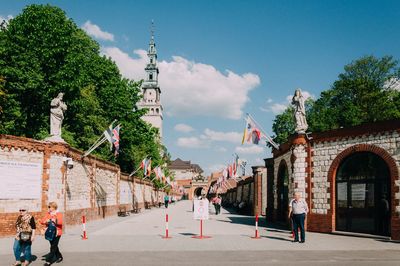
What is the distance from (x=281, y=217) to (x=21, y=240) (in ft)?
59.2

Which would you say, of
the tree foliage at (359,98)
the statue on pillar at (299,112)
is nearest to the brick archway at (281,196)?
the statue on pillar at (299,112)

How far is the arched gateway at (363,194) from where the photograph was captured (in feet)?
57.7

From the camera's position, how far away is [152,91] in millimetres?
129250

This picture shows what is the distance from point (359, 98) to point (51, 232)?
5442 centimetres

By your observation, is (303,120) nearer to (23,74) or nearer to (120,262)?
(120,262)

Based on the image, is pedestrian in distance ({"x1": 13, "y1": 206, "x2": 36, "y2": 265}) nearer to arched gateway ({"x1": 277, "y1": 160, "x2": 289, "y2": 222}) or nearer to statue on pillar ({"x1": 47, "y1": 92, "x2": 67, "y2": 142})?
statue on pillar ({"x1": 47, "y1": 92, "x2": 67, "y2": 142})

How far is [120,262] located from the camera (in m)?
11.0

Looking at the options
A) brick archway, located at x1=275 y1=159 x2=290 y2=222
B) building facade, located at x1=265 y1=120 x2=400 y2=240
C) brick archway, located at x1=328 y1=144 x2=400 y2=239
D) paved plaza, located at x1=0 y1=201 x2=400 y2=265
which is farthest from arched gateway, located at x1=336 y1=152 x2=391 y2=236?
brick archway, located at x1=275 y1=159 x2=290 y2=222

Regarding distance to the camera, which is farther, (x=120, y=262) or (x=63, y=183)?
(x=63, y=183)

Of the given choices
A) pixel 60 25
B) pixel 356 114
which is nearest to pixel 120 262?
pixel 60 25

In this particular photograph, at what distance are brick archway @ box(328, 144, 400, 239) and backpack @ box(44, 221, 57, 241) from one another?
12.3 m

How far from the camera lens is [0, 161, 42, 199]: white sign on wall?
17.0 m

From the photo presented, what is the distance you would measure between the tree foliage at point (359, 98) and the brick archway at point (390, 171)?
38.1 meters

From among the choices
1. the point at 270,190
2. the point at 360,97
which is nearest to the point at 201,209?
the point at 270,190
